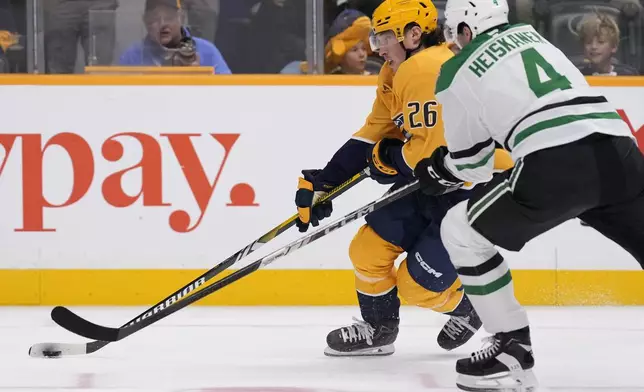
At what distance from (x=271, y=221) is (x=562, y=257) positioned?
1234mm

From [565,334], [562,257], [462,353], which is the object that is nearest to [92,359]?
[462,353]

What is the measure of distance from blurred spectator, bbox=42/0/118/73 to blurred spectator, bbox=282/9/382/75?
2.54 ft

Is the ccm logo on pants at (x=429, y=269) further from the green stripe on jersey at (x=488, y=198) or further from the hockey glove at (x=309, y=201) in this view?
the green stripe on jersey at (x=488, y=198)

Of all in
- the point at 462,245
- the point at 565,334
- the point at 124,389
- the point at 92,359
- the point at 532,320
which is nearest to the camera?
the point at 462,245

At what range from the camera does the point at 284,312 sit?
458cm

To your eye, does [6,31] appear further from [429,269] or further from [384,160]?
[429,269]

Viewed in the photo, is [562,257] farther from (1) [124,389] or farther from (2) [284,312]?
(1) [124,389]

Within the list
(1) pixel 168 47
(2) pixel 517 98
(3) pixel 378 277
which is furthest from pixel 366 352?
(1) pixel 168 47

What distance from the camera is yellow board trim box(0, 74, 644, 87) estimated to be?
4.76 m

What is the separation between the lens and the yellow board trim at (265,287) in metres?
4.74

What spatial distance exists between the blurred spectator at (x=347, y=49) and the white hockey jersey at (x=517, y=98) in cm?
204

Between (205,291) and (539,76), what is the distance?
128 centimetres

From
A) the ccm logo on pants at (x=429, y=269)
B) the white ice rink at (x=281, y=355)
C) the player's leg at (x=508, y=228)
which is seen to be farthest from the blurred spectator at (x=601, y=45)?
the player's leg at (x=508, y=228)

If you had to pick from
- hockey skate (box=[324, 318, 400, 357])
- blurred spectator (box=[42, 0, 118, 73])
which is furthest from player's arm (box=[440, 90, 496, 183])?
blurred spectator (box=[42, 0, 118, 73])
